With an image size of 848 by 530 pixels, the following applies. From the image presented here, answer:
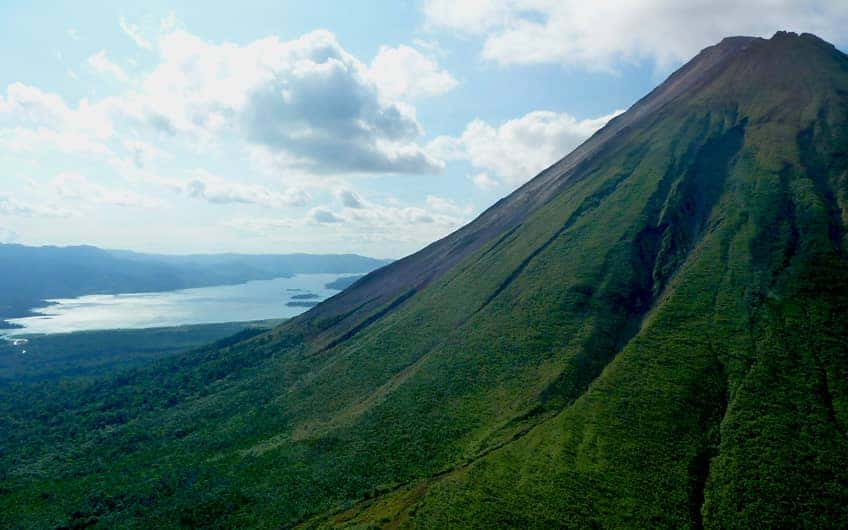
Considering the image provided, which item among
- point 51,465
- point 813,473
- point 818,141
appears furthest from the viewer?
point 818,141

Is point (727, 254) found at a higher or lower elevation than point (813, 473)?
higher

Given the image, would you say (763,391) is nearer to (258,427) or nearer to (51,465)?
(258,427)

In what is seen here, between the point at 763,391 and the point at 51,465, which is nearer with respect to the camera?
the point at 763,391

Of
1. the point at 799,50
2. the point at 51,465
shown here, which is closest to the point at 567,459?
the point at 51,465

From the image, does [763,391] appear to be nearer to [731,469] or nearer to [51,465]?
[731,469]

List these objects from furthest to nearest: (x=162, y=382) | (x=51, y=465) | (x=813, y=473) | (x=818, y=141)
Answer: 1. (x=162, y=382)
2. (x=818, y=141)
3. (x=51, y=465)
4. (x=813, y=473)

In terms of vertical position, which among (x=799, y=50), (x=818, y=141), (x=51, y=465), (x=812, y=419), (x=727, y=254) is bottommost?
(x=51, y=465)

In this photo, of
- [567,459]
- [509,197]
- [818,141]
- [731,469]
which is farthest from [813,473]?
[509,197]
